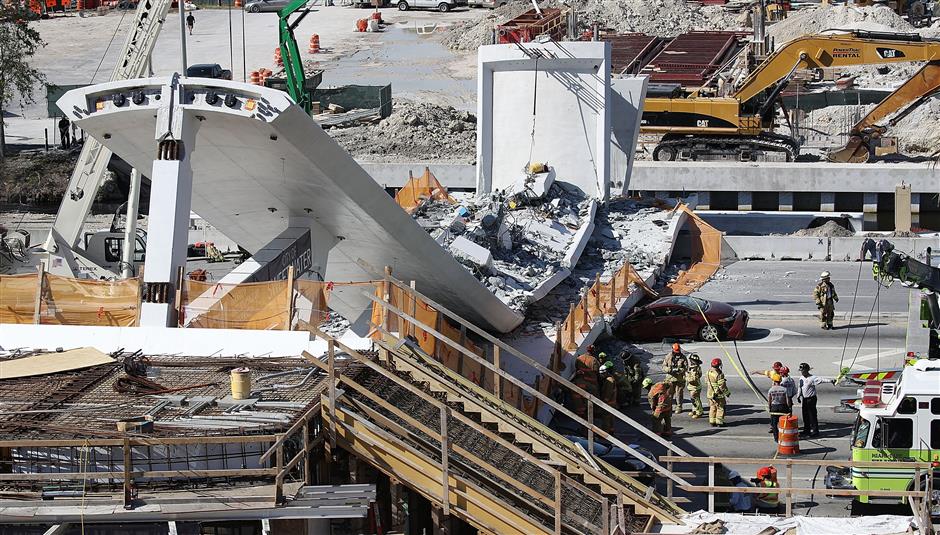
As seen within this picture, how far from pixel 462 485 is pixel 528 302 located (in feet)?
43.2

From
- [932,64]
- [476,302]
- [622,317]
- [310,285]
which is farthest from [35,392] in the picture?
[932,64]

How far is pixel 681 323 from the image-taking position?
3047cm

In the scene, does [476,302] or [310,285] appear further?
[476,302]

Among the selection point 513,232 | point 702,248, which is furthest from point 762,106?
point 513,232

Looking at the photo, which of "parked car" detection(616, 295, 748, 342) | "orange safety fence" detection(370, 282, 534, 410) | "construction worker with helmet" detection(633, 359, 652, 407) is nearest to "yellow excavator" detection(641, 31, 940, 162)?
"parked car" detection(616, 295, 748, 342)

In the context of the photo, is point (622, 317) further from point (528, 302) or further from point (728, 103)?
point (728, 103)

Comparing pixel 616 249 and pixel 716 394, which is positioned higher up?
pixel 616 249

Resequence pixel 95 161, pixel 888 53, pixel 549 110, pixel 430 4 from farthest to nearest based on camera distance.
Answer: pixel 430 4
pixel 888 53
pixel 549 110
pixel 95 161

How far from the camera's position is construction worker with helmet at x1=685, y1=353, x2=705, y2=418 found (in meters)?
25.3

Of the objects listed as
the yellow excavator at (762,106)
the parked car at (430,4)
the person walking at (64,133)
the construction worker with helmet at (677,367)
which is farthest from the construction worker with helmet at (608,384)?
the parked car at (430,4)

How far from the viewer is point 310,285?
66.5 ft

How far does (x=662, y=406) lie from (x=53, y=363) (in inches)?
387

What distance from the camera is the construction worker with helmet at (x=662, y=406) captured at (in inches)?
939

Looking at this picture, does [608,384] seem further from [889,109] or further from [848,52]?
[889,109]
